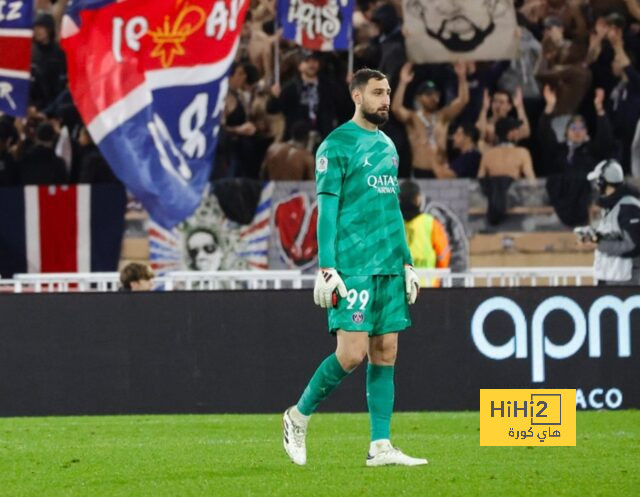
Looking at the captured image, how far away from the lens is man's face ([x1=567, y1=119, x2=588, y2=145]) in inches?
737

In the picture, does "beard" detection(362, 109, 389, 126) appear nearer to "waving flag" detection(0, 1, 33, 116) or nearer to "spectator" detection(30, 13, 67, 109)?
"waving flag" detection(0, 1, 33, 116)

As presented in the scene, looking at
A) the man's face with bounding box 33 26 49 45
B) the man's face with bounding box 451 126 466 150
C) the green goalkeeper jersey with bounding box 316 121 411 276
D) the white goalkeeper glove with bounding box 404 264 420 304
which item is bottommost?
the white goalkeeper glove with bounding box 404 264 420 304

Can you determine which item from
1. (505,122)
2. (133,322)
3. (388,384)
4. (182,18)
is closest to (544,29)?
(505,122)

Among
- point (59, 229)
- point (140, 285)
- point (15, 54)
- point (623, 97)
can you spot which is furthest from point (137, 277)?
point (623, 97)

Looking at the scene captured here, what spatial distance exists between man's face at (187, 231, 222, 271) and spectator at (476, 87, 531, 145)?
320 cm

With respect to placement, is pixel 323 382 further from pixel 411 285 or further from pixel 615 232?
pixel 615 232

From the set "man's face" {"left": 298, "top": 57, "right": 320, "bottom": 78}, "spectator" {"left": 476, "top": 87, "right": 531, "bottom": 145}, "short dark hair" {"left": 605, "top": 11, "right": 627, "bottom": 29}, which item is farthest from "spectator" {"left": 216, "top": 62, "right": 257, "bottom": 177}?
"short dark hair" {"left": 605, "top": 11, "right": 627, "bottom": 29}

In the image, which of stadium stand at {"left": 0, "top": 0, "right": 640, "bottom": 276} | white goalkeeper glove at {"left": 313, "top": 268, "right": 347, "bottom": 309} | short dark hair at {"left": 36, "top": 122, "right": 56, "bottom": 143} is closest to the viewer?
white goalkeeper glove at {"left": 313, "top": 268, "right": 347, "bottom": 309}

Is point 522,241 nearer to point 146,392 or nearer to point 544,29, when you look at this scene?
point 544,29

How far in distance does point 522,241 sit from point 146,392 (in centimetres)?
529

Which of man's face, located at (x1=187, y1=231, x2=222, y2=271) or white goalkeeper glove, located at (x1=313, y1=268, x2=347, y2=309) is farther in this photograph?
man's face, located at (x1=187, y1=231, x2=222, y2=271)

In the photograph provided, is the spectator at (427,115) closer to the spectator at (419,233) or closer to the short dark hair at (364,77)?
the spectator at (419,233)

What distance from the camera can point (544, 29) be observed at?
64.6ft

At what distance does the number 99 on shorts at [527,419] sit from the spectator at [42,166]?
10135 mm
